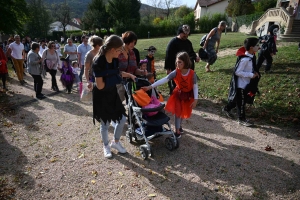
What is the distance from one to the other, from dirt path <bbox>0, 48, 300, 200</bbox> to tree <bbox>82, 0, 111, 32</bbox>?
46902 mm

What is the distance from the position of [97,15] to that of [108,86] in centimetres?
4951

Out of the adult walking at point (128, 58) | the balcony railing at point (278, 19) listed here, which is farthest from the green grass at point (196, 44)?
the adult walking at point (128, 58)

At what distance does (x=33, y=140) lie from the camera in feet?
15.7

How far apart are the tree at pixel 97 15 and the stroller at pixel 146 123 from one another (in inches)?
1916

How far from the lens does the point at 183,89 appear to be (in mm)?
4199

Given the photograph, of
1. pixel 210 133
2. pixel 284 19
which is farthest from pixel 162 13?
pixel 210 133

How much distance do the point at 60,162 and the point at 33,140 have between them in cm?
131

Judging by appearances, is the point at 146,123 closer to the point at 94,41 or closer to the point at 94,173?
the point at 94,173

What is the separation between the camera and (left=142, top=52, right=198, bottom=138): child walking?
3978mm

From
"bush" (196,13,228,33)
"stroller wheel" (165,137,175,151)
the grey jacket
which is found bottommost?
"stroller wheel" (165,137,175,151)

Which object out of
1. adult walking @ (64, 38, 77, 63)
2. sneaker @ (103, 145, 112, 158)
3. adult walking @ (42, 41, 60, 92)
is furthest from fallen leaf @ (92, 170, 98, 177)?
adult walking @ (64, 38, 77, 63)

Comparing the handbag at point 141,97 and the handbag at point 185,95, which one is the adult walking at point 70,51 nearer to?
the handbag at point 141,97

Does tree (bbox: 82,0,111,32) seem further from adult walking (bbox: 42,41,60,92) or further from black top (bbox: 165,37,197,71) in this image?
black top (bbox: 165,37,197,71)

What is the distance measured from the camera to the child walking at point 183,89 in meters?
3.98
